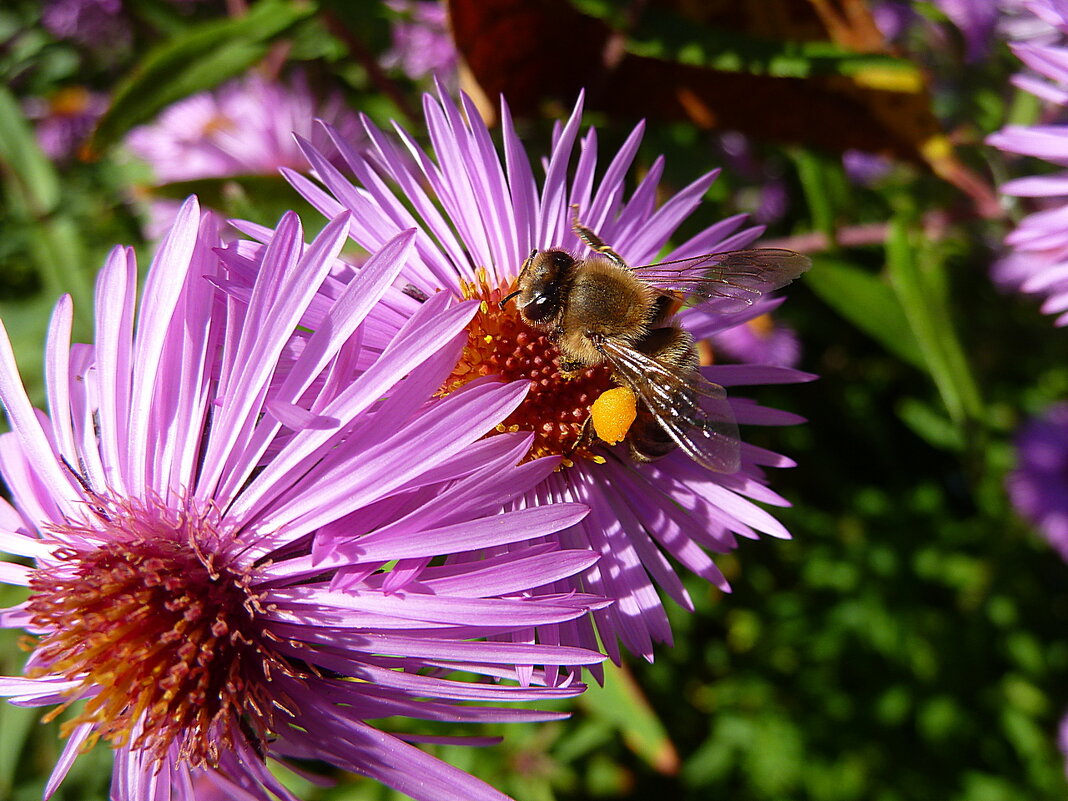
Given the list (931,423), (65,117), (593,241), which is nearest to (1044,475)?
(931,423)

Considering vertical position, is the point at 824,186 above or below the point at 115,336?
above

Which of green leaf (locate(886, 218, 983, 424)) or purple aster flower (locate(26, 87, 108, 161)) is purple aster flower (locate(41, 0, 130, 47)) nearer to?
purple aster flower (locate(26, 87, 108, 161))

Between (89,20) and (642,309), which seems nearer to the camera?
(642,309)

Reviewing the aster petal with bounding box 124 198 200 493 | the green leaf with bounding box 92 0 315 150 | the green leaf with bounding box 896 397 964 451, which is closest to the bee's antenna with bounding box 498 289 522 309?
the aster petal with bounding box 124 198 200 493

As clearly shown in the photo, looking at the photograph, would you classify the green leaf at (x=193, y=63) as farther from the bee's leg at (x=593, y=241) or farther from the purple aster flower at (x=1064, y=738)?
the purple aster flower at (x=1064, y=738)

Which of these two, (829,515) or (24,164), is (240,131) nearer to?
(24,164)

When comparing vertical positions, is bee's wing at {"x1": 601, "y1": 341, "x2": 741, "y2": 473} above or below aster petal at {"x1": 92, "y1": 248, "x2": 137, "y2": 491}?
below
